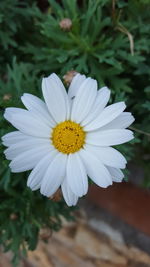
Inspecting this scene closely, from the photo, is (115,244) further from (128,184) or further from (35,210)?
(35,210)

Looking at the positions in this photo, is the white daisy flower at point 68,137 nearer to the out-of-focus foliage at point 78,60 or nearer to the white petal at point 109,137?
the white petal at point 109,137

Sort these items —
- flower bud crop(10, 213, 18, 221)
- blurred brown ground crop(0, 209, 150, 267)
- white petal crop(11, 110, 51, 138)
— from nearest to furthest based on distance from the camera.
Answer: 1. white petal crop(11, 110, 51, 138)
2. flower bud crop(10, 213, 18, 221)
3. blurred brown ground crop(0, 209, 150, 267)

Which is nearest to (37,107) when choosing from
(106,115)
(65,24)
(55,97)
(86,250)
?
(55,97)

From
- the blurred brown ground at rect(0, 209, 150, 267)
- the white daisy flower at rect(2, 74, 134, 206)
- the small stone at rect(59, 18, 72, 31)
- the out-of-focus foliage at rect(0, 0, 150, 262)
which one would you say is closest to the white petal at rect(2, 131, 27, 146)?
the white daisy flower at rect(2, 74, 134, 206)

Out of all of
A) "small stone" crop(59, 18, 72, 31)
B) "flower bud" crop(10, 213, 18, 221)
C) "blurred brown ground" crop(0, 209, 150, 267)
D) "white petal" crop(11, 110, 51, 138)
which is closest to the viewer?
"white petal" crop(11, 110, 51, 138)

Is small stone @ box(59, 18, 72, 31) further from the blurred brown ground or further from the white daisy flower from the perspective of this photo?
the blurred brown ground

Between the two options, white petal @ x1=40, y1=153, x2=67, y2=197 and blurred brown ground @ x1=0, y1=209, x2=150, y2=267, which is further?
blurred brown ground @ x1=0, y1=209, x2=150, y2=267

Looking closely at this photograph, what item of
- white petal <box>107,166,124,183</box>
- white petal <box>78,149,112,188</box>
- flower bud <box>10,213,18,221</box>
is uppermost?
white petal <box>78,149,112,188</box>

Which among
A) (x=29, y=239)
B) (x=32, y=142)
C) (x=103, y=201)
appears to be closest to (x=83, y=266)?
(x=103, y=201)
